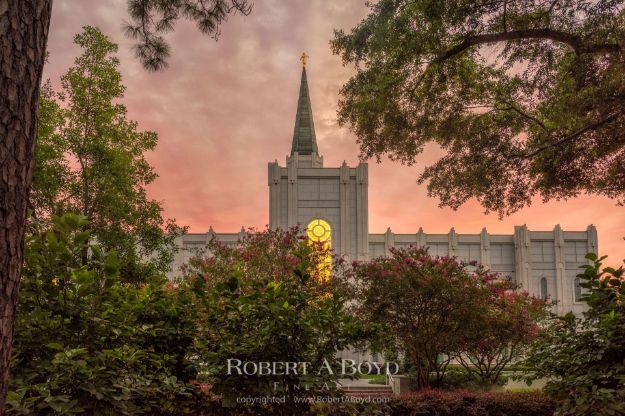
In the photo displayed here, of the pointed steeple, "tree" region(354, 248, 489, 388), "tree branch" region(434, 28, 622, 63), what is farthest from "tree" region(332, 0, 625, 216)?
the pointed steeple

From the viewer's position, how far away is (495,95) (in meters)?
11.2

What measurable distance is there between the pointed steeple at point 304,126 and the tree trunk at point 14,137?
41.8m

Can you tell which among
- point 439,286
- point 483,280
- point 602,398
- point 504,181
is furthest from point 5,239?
point 483,280

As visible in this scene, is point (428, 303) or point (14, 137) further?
point (428, 303)

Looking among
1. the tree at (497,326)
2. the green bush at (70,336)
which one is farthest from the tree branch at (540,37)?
the tree at (497,326)

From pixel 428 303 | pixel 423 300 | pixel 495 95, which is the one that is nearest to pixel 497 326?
pixel 428 303

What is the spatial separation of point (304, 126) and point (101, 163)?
1187 inches

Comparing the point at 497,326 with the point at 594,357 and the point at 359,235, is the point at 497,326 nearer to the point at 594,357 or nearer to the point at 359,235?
the point at 594,357

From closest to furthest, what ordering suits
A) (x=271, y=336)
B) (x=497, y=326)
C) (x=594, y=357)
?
(x=271, y=336), (x=594, y=357), (x=497, y=326)

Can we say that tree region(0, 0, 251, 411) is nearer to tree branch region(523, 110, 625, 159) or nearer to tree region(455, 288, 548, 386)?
tree branch region(523, 110, 625, 159)

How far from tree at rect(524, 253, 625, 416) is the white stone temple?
34587mm

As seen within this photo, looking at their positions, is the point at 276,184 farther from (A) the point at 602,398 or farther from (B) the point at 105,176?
(A) the point at 602,398

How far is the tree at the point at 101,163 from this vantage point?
16.1m

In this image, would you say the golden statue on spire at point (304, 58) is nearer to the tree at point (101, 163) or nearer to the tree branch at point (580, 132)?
the tree at point (101, 163)
